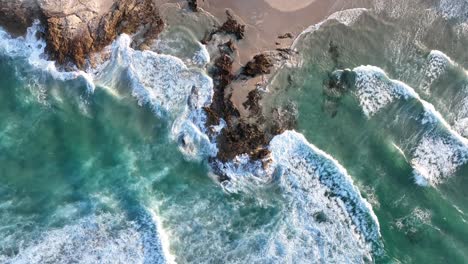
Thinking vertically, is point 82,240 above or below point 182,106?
below

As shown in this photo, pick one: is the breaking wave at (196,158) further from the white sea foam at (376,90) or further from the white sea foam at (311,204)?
the white sea foam at (376,90)

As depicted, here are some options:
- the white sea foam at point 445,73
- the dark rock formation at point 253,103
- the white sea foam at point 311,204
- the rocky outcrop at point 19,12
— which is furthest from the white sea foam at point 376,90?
the rocky outcrop at point 19,12

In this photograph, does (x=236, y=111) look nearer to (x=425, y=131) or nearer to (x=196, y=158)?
(x=196, y=158)

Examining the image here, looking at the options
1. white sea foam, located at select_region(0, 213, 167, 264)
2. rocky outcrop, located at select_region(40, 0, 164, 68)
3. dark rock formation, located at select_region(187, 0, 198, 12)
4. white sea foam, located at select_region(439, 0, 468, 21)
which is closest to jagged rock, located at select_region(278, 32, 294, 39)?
dark rock formation, located at select_region(187, 0, 198, 12)

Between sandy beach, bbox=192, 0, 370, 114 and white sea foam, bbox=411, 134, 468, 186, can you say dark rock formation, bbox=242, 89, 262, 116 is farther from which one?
white sea foam, bbox=411, 134, 468, 186

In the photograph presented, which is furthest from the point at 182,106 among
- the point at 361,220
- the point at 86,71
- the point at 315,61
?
the point at 361,220

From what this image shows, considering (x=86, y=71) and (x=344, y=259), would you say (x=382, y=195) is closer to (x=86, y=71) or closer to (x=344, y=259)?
(x=344, y=259)

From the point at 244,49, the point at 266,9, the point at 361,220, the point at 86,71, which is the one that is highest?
the point at 266,9
